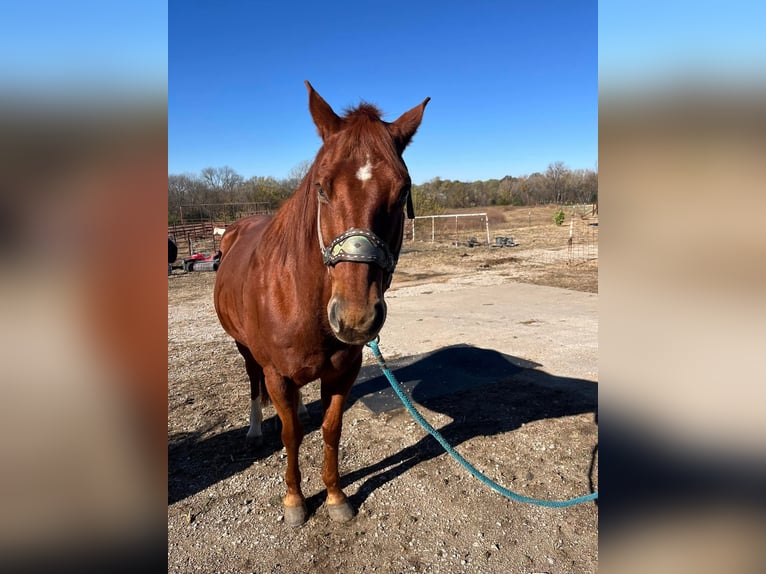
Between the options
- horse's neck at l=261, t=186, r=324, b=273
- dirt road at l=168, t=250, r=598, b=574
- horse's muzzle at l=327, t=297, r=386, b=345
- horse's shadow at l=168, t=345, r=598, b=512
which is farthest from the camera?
horse's shadow at l=168, t=345, r=598, b=512

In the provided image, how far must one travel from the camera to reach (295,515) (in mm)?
2799

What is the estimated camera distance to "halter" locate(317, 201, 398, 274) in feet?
5.82

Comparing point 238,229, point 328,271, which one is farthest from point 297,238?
point 238,229

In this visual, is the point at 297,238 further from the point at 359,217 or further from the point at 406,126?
the point at 406,126

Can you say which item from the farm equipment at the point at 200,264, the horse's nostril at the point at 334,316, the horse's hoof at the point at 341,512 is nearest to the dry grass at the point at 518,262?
the farm equipment at the point at 200,264

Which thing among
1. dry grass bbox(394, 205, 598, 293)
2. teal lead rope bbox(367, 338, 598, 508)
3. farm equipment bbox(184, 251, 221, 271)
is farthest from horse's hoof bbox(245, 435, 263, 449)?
farm equipment bbox(184, 251, 221, 271)

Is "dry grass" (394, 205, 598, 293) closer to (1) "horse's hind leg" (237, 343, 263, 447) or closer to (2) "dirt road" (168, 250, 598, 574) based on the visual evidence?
(2) "dirt road" (168, 250, 598, 574)

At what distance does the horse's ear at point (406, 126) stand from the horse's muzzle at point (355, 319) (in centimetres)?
99

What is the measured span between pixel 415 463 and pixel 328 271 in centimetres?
217

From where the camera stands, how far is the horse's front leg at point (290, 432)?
2.72 m

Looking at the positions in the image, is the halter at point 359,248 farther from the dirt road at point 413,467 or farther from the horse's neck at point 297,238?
the dirt road at point 413,467

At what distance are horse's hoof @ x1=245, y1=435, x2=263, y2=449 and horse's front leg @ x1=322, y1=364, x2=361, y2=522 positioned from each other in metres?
1.08
